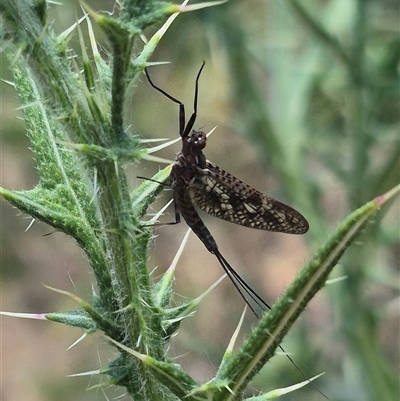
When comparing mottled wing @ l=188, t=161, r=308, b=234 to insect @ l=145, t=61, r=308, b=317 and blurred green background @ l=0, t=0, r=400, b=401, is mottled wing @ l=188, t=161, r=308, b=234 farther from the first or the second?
blurred green background @ l=0, t=0, r=400, b=401

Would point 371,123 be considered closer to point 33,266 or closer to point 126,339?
point 126,339

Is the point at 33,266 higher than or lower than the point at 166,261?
lower

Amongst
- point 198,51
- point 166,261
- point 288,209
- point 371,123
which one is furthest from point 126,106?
point 166,261

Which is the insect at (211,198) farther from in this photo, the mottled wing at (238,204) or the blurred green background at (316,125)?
the blurred green background at (316,125)

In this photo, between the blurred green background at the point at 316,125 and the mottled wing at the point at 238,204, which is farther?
the blurred green background at the point at 316,125

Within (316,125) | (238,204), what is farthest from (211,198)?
(316,125)

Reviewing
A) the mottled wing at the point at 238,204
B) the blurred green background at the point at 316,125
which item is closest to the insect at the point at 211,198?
the mottled wing at the point at 238,204

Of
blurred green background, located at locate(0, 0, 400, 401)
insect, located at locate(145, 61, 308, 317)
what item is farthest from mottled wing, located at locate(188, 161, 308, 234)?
blurred green background, located at locate(0, 0, 400, 401)
